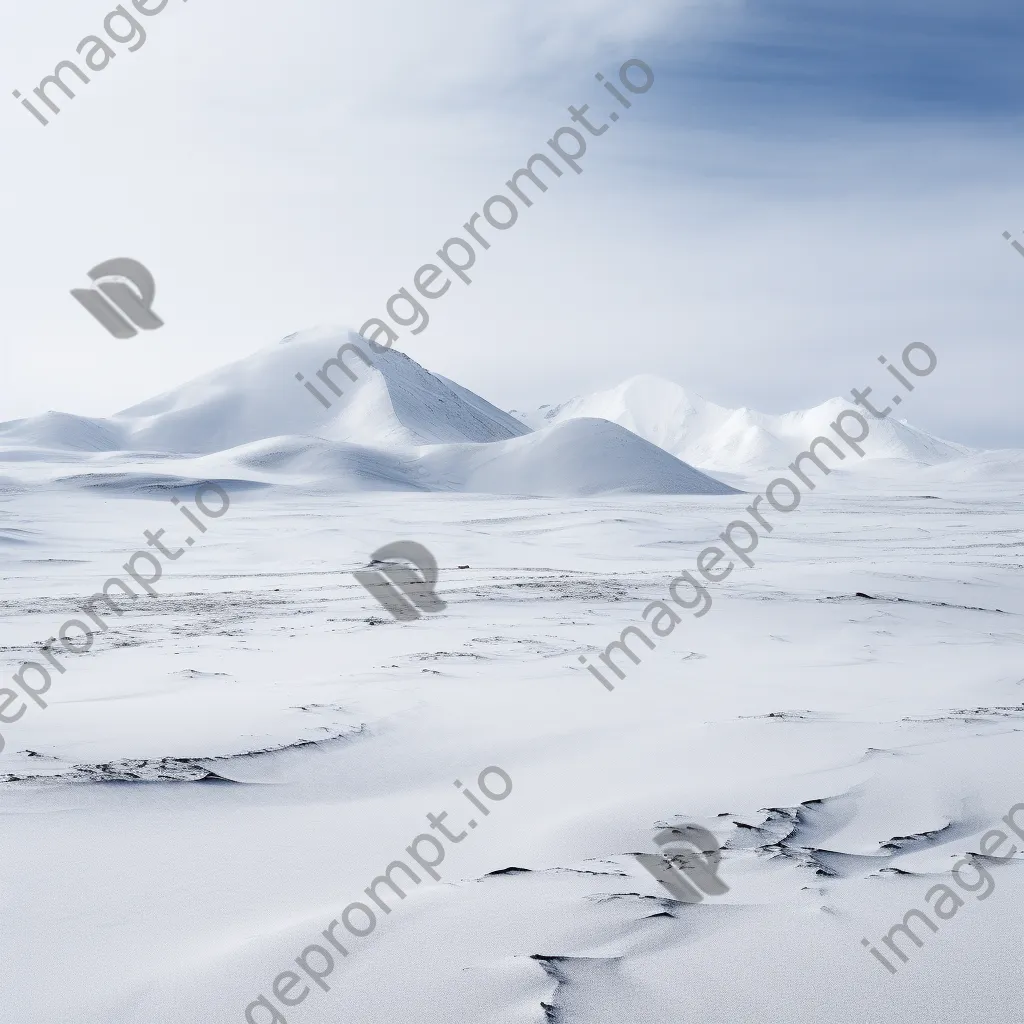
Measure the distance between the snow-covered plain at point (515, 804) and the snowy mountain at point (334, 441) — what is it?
869 cm

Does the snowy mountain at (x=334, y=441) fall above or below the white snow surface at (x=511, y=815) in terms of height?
above

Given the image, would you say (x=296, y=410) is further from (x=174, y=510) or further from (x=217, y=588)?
(x=217, y=588)

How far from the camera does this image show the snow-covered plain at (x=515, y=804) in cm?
223

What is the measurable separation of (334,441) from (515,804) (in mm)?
53123

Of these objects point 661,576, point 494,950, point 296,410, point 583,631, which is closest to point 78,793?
point 494,950

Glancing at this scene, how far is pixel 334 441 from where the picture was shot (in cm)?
5541

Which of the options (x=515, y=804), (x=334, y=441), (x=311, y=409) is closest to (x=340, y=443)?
(x=334, y=441)

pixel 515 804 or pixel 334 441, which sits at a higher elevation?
A: pixel 334 441

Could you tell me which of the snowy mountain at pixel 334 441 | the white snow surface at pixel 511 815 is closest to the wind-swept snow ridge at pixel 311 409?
the snowy mountain at pixel 334 441

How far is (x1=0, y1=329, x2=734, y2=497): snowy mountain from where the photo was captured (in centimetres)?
4638

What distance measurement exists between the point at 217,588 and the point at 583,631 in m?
6.15

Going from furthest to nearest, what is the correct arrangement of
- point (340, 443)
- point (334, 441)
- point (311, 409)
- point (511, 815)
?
point (311, 409) → point (334, 441) → point (340, 443) → point (511, 815)

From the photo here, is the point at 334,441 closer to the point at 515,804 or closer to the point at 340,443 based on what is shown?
the point at 340,443

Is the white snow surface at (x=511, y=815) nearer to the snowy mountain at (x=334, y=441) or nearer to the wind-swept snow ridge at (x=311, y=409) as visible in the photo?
the snowy mountain at (x=334, y=441)
